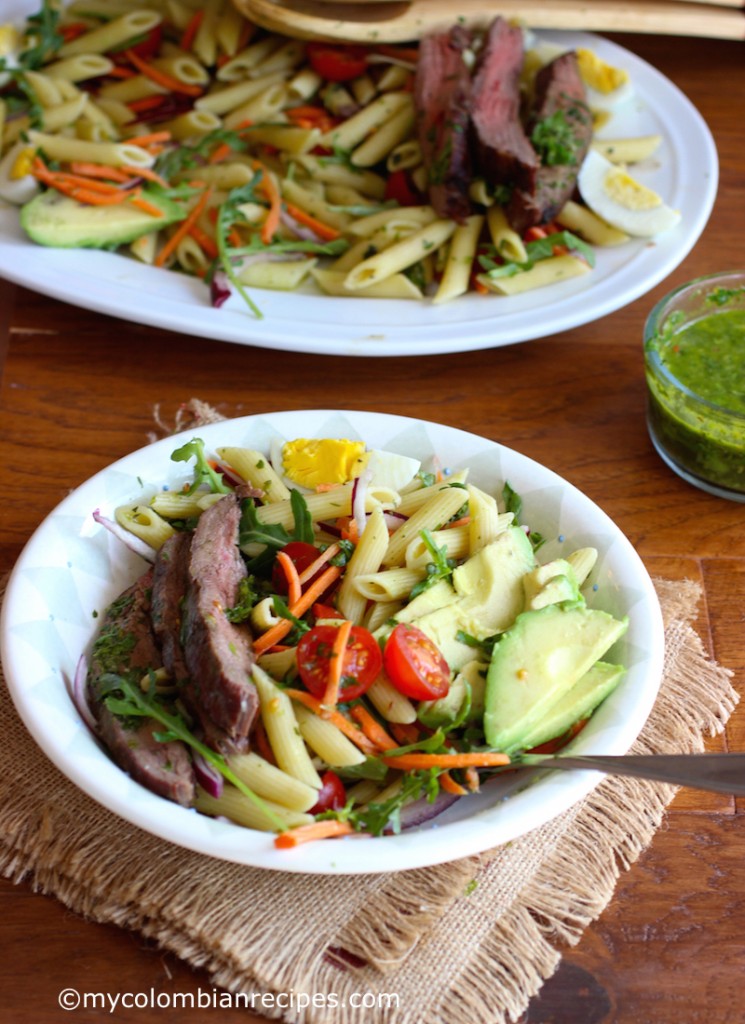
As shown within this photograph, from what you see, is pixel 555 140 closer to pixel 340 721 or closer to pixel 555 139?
pixel 555 139

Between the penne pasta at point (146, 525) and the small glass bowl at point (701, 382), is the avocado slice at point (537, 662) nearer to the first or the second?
the penne pasta at point (146, 525)

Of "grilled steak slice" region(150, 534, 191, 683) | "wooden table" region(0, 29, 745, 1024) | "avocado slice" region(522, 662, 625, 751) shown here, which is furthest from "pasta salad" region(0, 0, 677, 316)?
"avocado slice" region(522, 662, 625, 751)

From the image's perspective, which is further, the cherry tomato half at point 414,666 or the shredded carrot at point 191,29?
the shredded carrot at point 191,29

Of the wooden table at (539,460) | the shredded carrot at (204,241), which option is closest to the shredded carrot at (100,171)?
the shredded carrot at (204,241)

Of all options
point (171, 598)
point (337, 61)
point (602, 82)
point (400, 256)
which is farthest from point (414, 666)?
point (602, 82)

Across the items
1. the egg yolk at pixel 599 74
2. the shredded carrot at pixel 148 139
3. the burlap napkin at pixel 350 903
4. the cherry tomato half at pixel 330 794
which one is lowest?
the burlap napkin at pixel 350 903

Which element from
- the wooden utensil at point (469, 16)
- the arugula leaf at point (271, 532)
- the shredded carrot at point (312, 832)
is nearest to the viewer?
the shredded carrot at point (312, 832)

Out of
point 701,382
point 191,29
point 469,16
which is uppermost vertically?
point 469,16

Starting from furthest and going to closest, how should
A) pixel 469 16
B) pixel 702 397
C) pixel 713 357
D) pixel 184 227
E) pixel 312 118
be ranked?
pixel 469 16, pixel 312 118, pixel 184 227, pixel 713 357, pixel 702 397
